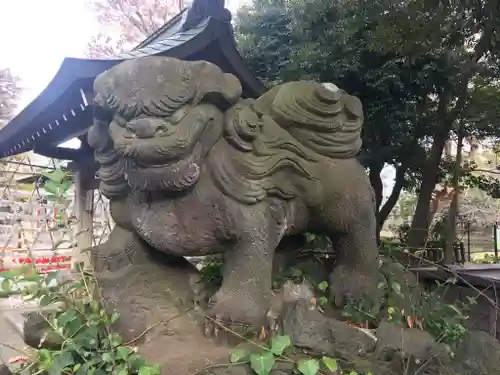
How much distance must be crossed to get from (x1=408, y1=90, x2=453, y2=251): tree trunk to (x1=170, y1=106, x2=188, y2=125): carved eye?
400 centimetres

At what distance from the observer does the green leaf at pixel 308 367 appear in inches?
41.9

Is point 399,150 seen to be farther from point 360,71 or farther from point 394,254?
point 394,254

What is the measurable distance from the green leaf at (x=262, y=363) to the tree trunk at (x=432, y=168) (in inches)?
157

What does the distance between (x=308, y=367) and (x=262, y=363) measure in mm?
103

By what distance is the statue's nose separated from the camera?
1173 mm

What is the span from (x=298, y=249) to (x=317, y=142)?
0.51 meters

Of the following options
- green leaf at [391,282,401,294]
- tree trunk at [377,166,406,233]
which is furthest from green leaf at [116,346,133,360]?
tree trunk at [377,166,406,233]

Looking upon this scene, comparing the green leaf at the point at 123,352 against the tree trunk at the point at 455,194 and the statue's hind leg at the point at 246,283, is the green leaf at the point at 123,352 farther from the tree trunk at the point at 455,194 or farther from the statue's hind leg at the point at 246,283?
the tree trunk at the point at 455,194

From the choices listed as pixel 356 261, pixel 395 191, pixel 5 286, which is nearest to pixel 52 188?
pixel 5 286

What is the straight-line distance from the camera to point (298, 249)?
1.80 m

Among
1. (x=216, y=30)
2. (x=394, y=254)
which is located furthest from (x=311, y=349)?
(x=216, y=30)

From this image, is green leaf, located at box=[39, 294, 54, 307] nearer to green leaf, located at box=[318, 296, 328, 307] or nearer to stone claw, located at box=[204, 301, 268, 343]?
stone claw, located at box=[204, 301, 268, 343]

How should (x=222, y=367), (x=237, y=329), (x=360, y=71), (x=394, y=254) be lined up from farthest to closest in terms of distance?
(x=360, y=71), (x=394, y=254), (x=237, y=329), (x=222, y=367)

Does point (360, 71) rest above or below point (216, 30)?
above
